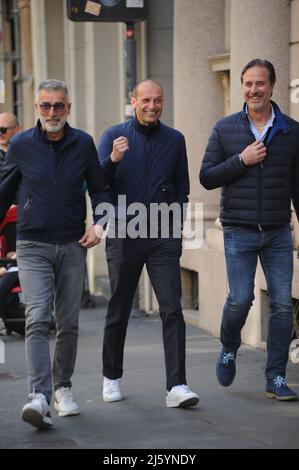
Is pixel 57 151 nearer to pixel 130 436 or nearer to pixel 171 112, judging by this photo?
pixel 130 436

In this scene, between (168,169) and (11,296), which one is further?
(11,296)

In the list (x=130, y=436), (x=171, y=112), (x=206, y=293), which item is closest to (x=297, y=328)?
(x=206, y=293)

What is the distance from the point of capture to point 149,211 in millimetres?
7387

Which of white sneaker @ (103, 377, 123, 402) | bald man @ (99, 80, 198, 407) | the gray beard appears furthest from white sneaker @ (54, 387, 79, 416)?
the gray beard

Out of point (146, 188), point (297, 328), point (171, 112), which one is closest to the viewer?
point (146, 188)

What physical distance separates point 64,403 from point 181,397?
712 mm

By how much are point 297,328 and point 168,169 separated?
7.91 feet

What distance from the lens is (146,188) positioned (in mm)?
7434

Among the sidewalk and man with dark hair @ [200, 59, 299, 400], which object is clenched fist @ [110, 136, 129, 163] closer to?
man with dark hair @ [200, 59, 299, 400]

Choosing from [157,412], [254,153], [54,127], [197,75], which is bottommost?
[157,412]

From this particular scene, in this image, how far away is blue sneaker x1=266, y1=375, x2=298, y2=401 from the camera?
7.48m

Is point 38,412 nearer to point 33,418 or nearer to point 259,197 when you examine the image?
point 33,418

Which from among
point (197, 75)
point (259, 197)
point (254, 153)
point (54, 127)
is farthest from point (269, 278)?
point (197, 75)

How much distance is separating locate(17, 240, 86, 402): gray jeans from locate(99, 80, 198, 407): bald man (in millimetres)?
432
